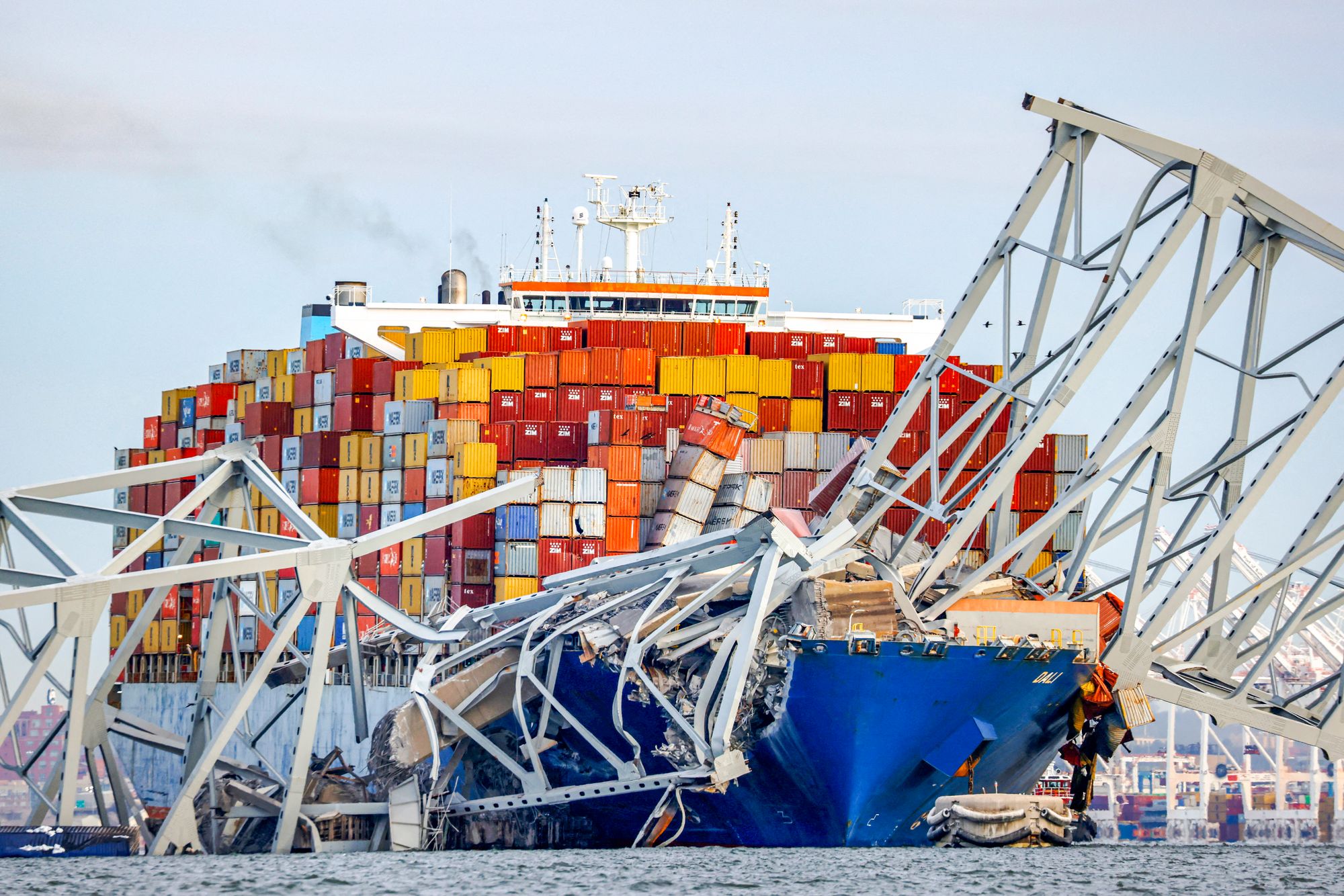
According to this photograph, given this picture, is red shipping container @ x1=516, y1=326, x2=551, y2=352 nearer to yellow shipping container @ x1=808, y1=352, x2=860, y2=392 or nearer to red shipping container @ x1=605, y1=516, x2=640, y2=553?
yellow shipping container @ x1=808, y1=352, x2=860, y2=392

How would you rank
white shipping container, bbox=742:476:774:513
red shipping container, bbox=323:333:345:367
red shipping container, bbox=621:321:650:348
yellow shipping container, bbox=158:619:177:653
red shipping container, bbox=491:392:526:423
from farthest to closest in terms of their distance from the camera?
red shipping container, bbox=323:333:345:367 → yellow shipping container, bbox=158:619:177:653 → red shipping container, bbox=621:321:650:348 → red shipping container, bbox=491:392:526:423 → white shipping container, bbox=742:476:774:513

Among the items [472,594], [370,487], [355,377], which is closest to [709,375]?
[472,594]

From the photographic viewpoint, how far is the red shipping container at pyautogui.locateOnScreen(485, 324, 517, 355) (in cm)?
5700

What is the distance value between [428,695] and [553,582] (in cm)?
358

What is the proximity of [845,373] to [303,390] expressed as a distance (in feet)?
64.3

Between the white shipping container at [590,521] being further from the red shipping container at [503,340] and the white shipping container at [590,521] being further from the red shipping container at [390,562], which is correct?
the red shipping container at [503,340]

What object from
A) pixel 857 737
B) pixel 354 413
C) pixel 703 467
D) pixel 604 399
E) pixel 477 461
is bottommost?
pixel 857 737

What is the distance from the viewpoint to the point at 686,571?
32875mm

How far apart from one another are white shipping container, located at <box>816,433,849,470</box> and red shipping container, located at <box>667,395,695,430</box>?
368 cm

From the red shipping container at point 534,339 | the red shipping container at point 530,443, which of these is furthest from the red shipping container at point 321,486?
the red shipping container at point 530,443

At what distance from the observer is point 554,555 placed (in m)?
48.9

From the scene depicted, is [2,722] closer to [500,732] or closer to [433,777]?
[433,777]

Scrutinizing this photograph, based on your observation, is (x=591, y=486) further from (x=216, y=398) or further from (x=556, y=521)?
(x=216, y=398)

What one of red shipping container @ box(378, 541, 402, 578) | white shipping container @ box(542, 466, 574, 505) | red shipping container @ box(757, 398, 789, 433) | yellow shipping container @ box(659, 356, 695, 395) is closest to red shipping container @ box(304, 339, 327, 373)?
red shipping container @ box(378, 541, 402, 578)
